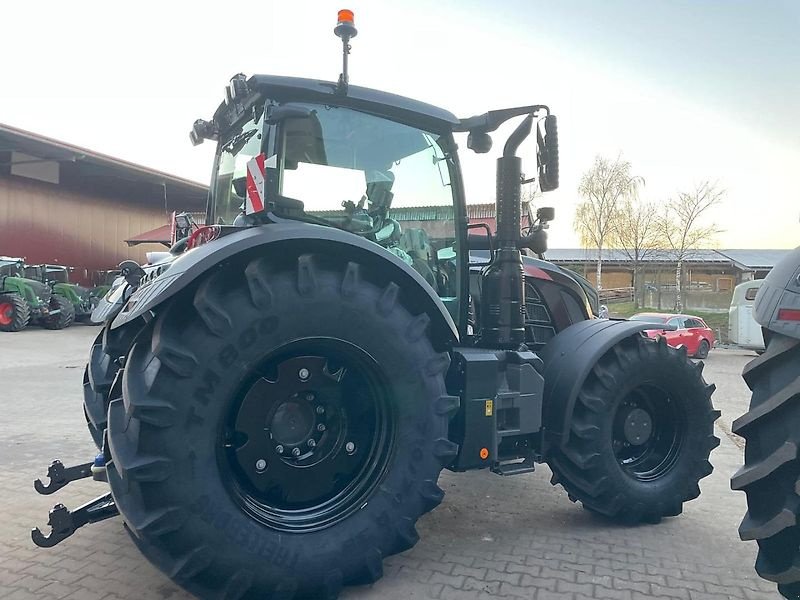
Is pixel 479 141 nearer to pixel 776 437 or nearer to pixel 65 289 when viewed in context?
pixel 776 437

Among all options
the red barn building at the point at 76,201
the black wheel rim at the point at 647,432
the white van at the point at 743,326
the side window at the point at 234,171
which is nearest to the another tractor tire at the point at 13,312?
the red barn building at the point at 76,201

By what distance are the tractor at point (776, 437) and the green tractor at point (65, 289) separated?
2363 cm

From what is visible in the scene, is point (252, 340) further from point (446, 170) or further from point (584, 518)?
point (584, 518)

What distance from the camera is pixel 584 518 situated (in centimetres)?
430

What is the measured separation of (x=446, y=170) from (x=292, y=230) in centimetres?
147

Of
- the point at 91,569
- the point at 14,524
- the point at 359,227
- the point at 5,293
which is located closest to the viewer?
the point at 91,569

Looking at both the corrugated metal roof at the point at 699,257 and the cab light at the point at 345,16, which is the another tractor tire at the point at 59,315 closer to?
the cab light at the point at 345,16

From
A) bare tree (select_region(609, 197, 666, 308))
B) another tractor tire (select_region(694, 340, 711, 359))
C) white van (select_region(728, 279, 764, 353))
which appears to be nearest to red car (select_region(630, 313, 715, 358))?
another tractor tire (select_region(694, 340, 711, 359))

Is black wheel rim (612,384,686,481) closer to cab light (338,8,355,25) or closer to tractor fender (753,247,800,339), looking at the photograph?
tractor fender (753,247,800,339)

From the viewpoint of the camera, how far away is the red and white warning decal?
3.14 m

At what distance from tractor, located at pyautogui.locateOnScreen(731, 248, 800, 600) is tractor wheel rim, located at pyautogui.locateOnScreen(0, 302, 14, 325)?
22.7 metres

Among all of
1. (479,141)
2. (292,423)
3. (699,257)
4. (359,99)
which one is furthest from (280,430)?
(699,257)

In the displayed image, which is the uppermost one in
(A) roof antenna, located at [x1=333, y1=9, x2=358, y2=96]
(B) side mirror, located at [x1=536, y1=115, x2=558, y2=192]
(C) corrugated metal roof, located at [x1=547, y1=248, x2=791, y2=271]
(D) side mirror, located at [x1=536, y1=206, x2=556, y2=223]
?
(A) roof antenna, located at [x1=333, y1=9, x2=358, y2=96]

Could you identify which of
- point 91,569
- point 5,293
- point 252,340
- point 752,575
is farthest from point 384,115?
point 5,293
